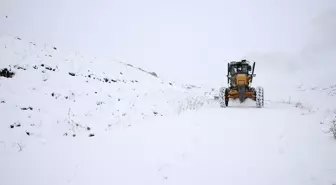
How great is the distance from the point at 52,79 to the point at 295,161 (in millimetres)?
10406

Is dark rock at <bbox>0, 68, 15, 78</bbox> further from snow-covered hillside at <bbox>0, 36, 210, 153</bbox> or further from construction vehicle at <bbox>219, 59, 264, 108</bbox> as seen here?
construction vehicle at <bbox>219, 59, 264, 108</bbox>

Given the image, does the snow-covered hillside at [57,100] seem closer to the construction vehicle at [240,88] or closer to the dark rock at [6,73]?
the dark rock at [6,73]

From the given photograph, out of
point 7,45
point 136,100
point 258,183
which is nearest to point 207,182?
point 258,183

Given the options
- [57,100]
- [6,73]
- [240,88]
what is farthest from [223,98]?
[6,73]

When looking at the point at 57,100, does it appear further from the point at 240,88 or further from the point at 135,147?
the point at 240,88

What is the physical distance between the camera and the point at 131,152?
4301 mm

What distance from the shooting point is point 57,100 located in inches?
336

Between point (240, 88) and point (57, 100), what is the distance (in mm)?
9837

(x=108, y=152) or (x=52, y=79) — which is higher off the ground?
(x=52, y=79)

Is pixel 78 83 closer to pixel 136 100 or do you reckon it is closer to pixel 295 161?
pixel 136 100

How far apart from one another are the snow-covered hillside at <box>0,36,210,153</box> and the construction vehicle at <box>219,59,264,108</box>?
3.52m

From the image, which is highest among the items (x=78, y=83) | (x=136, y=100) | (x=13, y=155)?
(x=78, y=83)

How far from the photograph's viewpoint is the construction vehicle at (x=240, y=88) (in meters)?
12.2

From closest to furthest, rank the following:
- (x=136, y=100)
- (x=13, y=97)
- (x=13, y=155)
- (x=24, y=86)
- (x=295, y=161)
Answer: (x=295, y=161)
(x=13, y=155)
(x=13, y=97)
(x=24, y=86)
(x=136, y=100)
